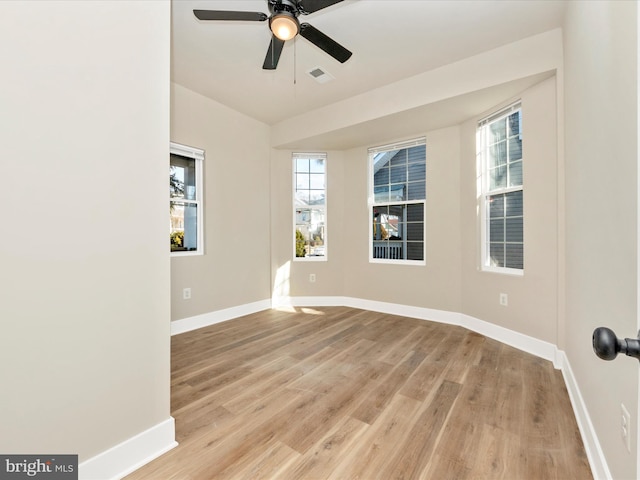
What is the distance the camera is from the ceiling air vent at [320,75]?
322 centimetres

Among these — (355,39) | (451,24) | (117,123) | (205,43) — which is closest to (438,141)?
(451,24)

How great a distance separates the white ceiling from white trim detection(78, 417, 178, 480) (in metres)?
2.97

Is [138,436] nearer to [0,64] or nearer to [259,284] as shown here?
[0,64]

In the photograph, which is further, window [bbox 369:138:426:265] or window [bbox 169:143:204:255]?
window [bbox 369:138:426:265]

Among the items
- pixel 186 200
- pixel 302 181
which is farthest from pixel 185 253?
pixel 302 181

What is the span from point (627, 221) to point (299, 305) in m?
4.21

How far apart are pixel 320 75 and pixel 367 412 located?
330 cm

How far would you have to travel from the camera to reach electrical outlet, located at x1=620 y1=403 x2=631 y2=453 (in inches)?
40.7

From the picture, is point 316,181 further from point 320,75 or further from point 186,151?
point 186,151

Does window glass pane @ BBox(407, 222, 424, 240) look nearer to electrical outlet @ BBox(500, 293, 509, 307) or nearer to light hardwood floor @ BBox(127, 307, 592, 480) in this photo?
electrical outlet @ BBox(500, 293, 509, 307)

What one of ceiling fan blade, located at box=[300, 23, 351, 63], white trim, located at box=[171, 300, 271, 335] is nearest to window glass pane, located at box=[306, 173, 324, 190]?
white trim, located at box=[171, 300, 271, 335]

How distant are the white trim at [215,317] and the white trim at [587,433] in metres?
3.62

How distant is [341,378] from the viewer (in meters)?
2.38

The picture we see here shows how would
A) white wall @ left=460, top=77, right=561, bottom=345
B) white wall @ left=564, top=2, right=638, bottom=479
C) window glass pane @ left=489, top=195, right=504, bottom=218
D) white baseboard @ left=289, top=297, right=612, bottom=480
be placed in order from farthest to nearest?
window glass pane @ left=489, top=195, right=504, bottom=218
white wall @ left=460, top=77, right=561, bottom=345
white baseboard @ left=289, top=297, right=612, bottom=480
white wall @ left=564, top=2, right=638, bottom=479
